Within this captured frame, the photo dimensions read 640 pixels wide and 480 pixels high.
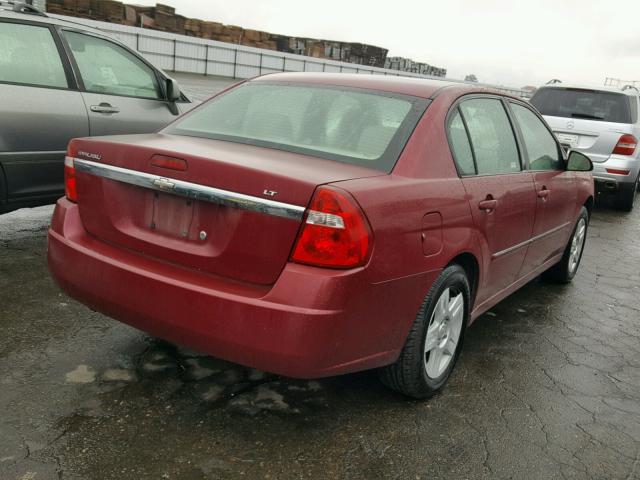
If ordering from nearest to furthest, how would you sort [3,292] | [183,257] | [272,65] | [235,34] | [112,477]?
[112,477] → [183,257] → [3,292] → [272,65] → [235,34]

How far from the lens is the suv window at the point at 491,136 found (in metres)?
3.41

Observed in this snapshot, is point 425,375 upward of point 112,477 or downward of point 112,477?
upward

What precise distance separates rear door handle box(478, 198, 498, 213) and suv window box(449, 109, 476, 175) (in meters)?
0.16

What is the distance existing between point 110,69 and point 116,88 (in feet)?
0.54

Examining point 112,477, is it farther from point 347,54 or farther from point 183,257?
point 347,54

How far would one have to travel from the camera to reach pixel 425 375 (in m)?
2.98

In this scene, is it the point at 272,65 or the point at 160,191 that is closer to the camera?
the point at 160,191

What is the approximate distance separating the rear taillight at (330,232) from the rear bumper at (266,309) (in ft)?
0.16

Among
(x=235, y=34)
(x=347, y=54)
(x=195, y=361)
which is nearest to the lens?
(x=195, y=361)

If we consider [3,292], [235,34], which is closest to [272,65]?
[235,34]

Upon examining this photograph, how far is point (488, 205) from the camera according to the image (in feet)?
10.8

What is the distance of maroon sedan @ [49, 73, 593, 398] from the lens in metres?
2.37

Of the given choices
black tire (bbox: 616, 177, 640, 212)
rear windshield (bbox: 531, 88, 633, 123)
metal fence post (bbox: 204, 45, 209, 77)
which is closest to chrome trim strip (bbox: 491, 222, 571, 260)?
rear windshield (bbox: 531, 88, 633, 123)

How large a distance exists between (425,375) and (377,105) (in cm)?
131
